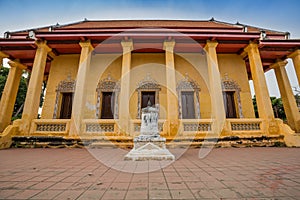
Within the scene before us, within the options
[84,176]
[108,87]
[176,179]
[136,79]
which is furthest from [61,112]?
[176,179]

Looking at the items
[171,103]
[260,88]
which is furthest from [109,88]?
[260,88]

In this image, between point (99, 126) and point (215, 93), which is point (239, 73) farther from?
point (99, 126)

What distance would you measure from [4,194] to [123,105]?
537cm

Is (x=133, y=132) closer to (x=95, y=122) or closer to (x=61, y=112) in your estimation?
(x=95, y=122)

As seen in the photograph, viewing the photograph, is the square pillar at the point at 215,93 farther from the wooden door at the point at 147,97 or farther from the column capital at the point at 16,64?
the column capital at the point at 16,64

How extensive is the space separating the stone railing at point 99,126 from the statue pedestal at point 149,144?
2.88 metres

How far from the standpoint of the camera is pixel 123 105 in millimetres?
7070

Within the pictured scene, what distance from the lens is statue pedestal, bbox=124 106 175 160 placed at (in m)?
3.86

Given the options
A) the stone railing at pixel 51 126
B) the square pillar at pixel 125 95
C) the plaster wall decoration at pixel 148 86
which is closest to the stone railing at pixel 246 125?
the plaster wall decoration at pixel 148 86

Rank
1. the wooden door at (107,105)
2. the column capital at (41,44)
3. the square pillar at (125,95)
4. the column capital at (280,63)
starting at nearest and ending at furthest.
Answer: the square pillar at (125,95) → the column capital at (41,44) → the wooden door at (107,105) → the column capital at (280,63)

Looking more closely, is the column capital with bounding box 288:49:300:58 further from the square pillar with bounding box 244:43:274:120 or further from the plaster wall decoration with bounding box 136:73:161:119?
the plaster wall decoration with bounding box 136:73:161:119

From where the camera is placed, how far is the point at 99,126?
6.97 metres

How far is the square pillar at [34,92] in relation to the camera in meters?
6.75

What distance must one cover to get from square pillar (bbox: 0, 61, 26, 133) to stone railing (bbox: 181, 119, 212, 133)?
9.55m
